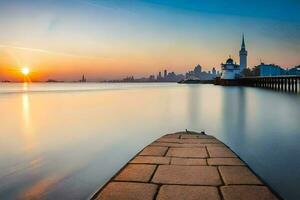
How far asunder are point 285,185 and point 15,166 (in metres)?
7.52

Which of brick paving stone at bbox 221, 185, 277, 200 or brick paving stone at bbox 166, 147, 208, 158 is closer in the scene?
brick paving stone at bbox 221, 185, 277, 200

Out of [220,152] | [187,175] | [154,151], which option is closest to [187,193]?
[187,175]

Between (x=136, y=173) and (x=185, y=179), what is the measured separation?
1026mm

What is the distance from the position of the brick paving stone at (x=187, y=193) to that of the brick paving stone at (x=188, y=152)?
241 cm

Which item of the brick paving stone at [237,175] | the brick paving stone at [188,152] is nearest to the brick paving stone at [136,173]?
the brick paving stone at [188,152]

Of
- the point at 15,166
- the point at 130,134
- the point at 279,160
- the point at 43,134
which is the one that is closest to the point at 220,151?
the point at 279,160

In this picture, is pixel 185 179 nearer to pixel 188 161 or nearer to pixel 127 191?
pixel 127 191

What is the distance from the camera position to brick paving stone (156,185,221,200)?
15.0 feet

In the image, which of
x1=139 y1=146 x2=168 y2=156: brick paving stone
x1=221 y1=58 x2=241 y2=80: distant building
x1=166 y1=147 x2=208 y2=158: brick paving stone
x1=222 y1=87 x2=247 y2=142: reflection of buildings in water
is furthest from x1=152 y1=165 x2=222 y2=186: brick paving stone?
x1=221 y1=58 x2=241 y2=80: distant building

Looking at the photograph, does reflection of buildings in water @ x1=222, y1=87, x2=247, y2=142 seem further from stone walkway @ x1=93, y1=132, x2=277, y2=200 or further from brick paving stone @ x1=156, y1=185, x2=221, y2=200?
brick paving stone @ x1=156, y1=185, x2=221, y2=200

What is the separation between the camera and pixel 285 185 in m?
6.90

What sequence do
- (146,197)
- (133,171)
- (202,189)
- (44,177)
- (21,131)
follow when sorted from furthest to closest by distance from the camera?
(21,131) < (44,177) < (133,171) < (202,189) < (146,197)

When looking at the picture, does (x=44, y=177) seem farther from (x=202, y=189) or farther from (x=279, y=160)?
(x=279, y=160)

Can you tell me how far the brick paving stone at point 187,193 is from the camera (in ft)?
15.0
